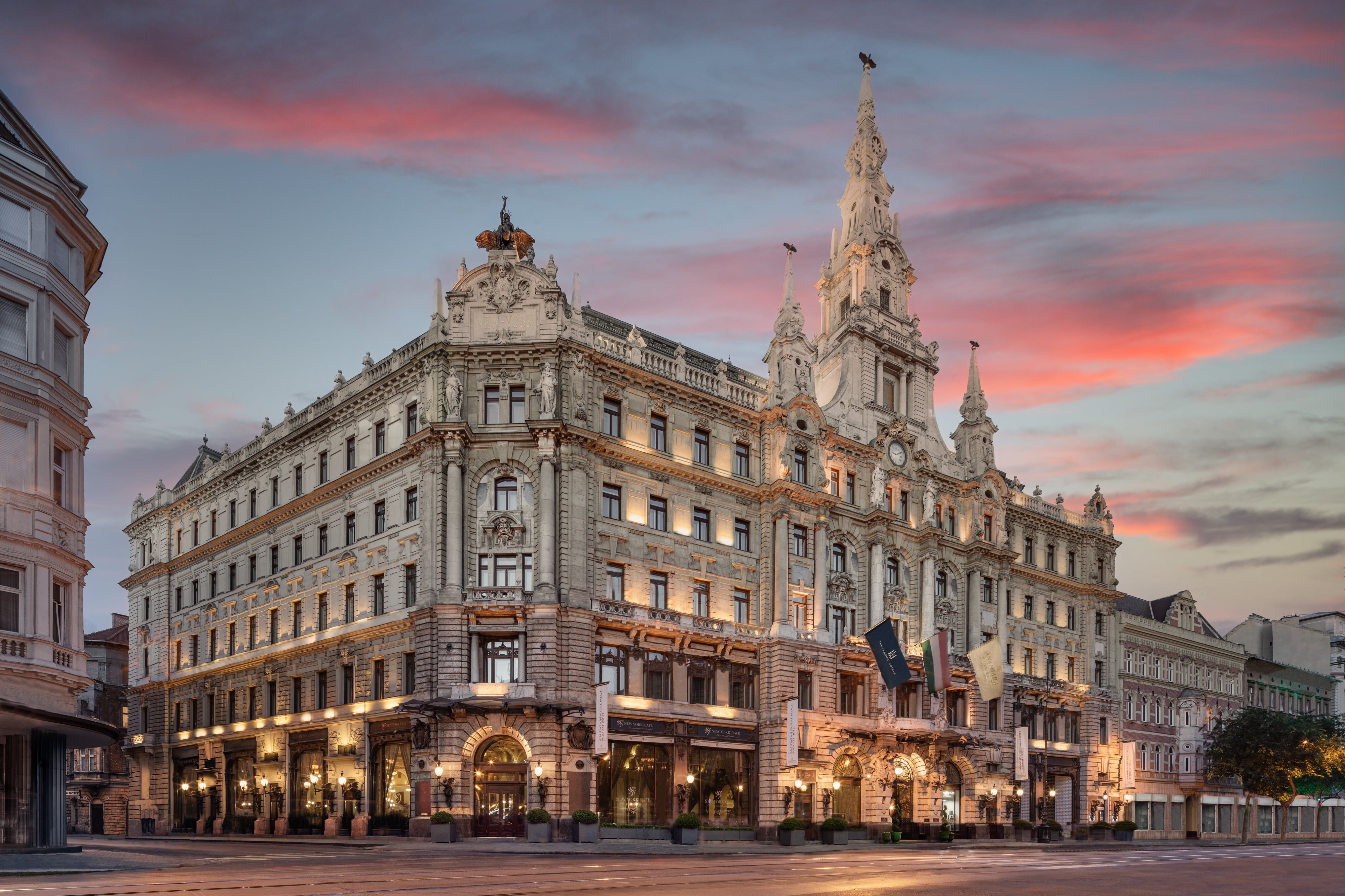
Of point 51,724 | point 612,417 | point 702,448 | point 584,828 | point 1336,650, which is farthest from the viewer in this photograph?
point 1336,650

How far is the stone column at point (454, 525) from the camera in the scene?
181ft

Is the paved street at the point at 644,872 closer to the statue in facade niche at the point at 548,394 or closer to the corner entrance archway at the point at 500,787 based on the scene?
the corner entrance archway at the point at 500,787

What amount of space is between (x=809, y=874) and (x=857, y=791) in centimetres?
3962

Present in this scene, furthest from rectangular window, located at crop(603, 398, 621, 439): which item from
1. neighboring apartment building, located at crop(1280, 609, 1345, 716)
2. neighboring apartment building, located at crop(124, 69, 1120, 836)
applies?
neighboring apartment building, located at crop(1280, 609, 1345, 716)

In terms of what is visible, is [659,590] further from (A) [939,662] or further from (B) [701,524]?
(A) [939,662]

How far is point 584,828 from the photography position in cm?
5278

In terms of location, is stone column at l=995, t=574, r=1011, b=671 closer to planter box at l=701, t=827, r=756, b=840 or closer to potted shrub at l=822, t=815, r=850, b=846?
potted shrub at l=822, t=815, r=850, b=846

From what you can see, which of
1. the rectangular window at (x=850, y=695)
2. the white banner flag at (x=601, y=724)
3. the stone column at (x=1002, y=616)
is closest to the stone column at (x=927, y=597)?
the rectangular window at (x=850, y=695)

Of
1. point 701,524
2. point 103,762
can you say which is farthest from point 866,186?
point 103,762

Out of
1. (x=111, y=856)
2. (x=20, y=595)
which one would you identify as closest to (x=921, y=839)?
(x=111, y=856)

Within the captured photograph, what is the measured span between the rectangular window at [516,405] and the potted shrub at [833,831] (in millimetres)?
25800

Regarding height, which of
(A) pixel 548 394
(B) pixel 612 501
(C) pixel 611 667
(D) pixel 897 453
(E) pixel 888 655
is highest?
(A) pixel 548 394

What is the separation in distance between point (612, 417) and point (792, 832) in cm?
2225

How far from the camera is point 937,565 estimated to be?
256 ft
